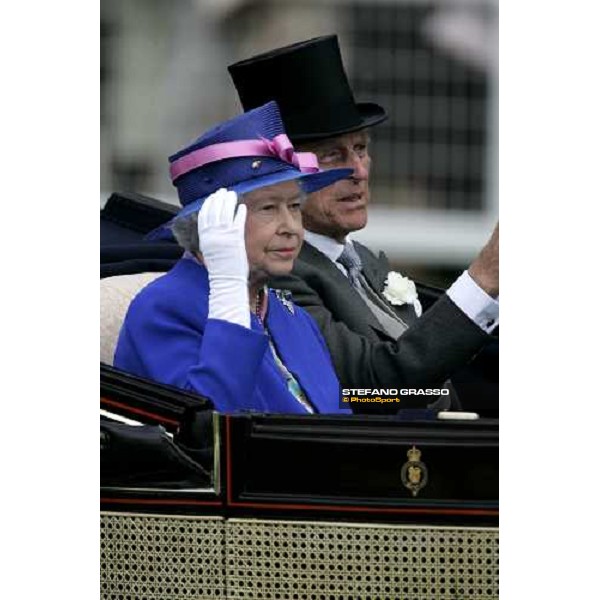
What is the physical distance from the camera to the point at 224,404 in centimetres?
607

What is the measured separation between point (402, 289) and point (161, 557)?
43.5 inches

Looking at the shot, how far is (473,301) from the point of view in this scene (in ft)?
20.1

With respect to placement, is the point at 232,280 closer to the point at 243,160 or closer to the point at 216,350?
the point at 216,350

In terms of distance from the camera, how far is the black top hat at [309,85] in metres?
6.11

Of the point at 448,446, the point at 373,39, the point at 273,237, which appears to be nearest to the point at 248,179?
the point at 273,237

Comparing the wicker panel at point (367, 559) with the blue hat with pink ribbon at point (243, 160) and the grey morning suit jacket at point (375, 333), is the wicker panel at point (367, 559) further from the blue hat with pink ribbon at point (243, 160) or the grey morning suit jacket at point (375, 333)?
the blue hat with pink ribbon at point (243, 160)

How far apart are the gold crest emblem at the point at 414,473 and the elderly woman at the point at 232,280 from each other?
0.31 meters

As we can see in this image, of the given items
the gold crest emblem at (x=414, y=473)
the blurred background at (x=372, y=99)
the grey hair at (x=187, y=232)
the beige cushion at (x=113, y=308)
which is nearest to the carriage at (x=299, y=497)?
the gold crest emblem at (x=414, y=473)

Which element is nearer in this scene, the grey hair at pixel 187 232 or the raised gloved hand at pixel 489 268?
the raised gloved hand at pixel 489 268

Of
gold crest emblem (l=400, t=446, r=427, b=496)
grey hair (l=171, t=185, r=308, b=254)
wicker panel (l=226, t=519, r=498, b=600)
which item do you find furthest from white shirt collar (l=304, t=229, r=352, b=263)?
wicker panel (l=226, t=519, r=498, b=600)

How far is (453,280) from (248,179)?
0.70 meters

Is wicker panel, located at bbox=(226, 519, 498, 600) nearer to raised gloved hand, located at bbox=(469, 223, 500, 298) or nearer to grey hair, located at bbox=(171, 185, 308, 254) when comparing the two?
raised gloved hand, located at bbox=(469, 223, 500, 298)

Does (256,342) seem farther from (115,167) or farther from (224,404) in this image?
(115,167)

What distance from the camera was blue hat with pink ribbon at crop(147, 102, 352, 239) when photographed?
6.12 metres
